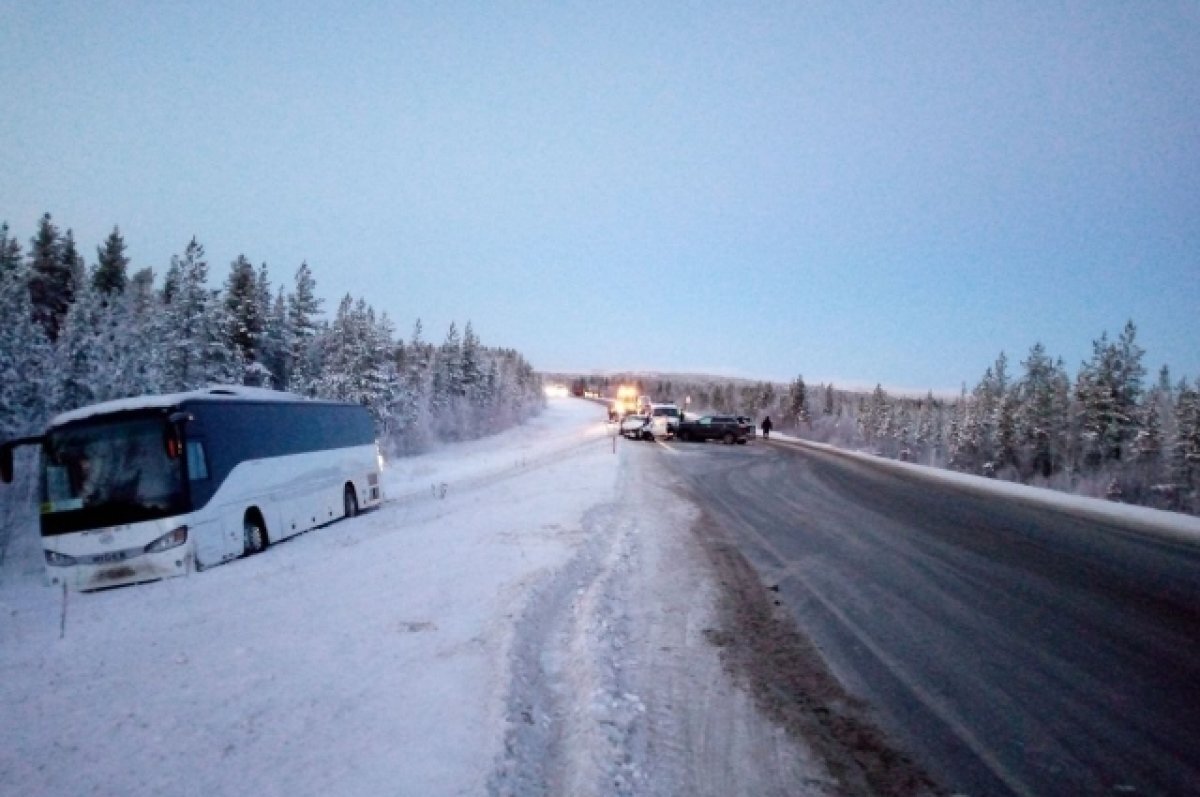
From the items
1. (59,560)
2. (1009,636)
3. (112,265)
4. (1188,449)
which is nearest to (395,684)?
(1009,636)

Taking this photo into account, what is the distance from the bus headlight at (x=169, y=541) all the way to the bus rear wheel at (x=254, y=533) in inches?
74.2

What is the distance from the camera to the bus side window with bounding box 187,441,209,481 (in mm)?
11430

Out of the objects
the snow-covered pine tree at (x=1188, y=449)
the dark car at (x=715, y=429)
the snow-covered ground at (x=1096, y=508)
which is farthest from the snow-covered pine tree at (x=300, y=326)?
the snow-covered pine tree at (x=1188, y=449)

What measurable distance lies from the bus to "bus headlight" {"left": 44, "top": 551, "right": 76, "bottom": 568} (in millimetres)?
17

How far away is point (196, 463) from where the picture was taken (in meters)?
11.6

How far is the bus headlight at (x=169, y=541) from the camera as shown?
10.7 meters

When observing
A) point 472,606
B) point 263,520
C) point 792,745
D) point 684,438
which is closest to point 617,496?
point 263,520

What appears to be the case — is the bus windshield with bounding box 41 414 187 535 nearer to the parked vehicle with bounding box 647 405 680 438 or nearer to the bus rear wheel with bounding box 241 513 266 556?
the bus rear wheel with bounding box 241 513 266 556

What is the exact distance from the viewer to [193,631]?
22.9ft

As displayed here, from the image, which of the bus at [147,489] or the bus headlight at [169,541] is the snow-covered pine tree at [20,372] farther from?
the bus headlight at [169,541]

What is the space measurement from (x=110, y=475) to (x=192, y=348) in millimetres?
26639

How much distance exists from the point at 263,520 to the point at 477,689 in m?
10.8

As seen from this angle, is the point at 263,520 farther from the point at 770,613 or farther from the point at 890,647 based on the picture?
the point at 890,647

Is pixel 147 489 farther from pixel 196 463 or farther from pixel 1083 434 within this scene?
pixel 1083 434
